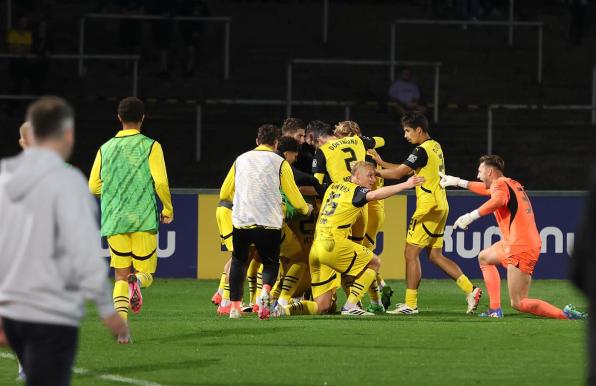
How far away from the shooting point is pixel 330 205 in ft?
47.7

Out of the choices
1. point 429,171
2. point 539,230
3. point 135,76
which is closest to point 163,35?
point 135,76

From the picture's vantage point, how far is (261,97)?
Answer: 26719 mm

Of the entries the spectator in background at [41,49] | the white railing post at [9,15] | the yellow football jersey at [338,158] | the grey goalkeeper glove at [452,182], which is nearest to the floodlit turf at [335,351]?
the grey goalkeeper glove at [452,182]

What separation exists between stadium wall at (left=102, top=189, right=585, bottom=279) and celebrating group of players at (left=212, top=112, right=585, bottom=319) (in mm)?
3698

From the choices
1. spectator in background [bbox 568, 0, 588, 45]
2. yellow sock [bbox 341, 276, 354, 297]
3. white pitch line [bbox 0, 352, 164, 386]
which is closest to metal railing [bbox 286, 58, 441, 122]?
spectator in background [bbox 568, 0, 588, 45]

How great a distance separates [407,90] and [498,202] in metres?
11.2

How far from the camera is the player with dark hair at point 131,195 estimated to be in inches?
480


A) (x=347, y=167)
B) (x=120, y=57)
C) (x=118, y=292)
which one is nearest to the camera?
(x=118, y=292)

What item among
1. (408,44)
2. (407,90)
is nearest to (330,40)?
(408,44)

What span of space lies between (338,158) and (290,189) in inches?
66.5

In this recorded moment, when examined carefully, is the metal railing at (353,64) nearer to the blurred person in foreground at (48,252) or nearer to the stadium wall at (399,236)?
the stadium wall at (399,236)

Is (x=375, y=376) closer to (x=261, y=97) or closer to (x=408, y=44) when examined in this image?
(x=261, y=97)

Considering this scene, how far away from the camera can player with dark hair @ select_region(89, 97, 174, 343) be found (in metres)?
12.2

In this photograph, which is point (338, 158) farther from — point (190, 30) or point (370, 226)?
point (190, 30)
